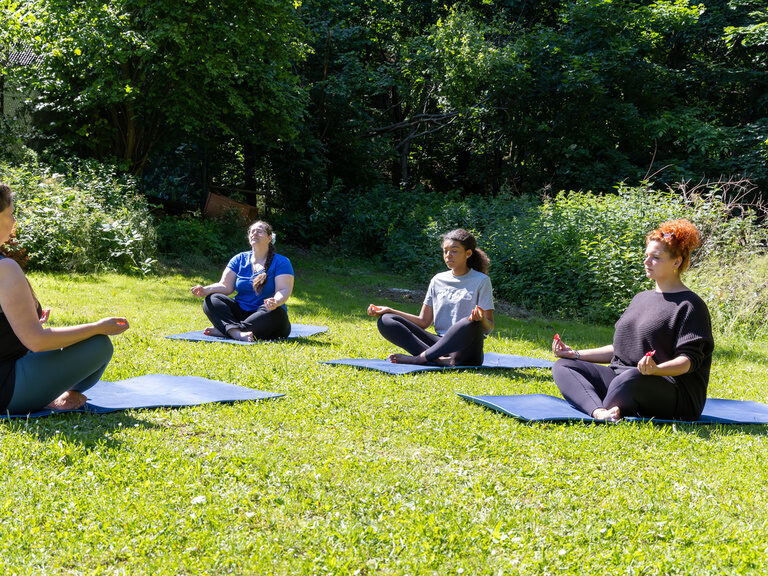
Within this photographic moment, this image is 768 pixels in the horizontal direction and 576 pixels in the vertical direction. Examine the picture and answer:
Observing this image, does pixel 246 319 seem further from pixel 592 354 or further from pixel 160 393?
pixel 592 354

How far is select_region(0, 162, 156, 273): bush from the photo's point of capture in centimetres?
1130

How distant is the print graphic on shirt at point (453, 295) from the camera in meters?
6.37

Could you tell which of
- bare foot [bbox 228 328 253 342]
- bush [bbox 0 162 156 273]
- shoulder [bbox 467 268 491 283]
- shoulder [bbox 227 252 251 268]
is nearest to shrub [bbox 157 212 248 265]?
bush [bbox 0 162 156 273]

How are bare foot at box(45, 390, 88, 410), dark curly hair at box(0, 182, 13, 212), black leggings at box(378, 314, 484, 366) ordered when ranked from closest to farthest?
dark curly hair at box(0, 182, 13, 212) → bare foot at box(45, 390, 88, 410) → black leggings at box(378, 314, 484, 366)

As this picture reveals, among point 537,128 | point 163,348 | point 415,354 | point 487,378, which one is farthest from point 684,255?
point 537,128

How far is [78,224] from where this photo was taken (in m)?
11.6

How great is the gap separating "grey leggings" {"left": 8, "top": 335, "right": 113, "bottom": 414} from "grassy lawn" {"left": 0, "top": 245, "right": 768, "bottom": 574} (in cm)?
17

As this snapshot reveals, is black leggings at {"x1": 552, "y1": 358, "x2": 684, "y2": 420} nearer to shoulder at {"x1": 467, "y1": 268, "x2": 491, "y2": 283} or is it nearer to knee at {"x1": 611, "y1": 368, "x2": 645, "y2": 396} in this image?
knee at {"x1": 611, "y1": 368, "x2": 645, "y2": 396}

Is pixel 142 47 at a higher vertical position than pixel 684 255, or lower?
higher

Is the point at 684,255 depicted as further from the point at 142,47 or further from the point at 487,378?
the point at 142,47

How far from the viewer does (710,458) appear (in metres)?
3.99

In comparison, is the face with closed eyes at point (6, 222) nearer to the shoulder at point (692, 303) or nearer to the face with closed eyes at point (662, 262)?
the face with closed eyes at point (662, 262)

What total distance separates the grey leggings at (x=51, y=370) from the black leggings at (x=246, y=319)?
3.27m

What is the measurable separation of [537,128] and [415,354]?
49.7 ft
